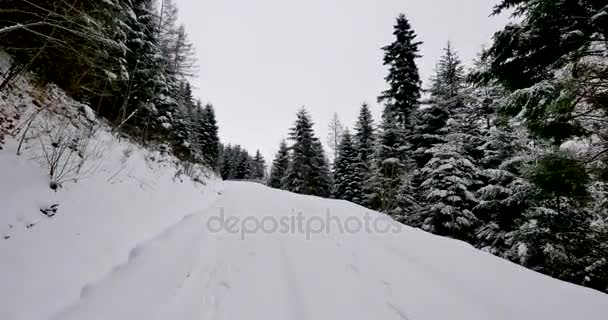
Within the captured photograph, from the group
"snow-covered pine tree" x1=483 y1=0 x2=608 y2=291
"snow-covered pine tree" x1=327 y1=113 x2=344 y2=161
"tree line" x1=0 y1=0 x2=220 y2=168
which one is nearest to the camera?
"tree line" x1=0 y1=0 x2=220 y2=168

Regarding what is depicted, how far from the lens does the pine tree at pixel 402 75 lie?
14.9 m

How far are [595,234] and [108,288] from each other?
10.7 m

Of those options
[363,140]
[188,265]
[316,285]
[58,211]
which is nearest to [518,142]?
[316,285]

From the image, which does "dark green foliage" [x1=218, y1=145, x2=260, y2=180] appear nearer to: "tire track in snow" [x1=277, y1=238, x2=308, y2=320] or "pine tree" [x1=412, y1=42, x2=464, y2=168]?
"pine tree" [x1=412, y1=42, x2=464, y2=168]

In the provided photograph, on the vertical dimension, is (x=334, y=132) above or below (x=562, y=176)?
above

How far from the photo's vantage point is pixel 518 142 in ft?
31.8

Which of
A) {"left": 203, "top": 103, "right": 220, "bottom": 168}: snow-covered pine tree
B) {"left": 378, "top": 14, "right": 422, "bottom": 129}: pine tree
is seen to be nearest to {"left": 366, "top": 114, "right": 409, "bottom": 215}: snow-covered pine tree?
{"left": 378, "top": 14, "right": 422, "bottom": 129}: pine tree

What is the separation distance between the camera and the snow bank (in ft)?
6.38

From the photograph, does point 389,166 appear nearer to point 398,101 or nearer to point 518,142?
point 398,101

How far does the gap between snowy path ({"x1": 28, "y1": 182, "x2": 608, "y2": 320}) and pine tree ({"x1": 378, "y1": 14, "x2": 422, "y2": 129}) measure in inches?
485

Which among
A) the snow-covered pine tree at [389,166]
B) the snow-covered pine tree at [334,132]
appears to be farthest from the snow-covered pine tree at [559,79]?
the snow-covered pine tree at [334,132]

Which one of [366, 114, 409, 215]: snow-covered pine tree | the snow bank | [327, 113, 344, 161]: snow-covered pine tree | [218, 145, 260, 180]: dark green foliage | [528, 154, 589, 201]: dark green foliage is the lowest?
the snow bank

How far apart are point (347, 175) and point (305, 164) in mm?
3722

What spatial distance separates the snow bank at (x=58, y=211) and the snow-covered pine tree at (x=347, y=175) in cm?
1736
